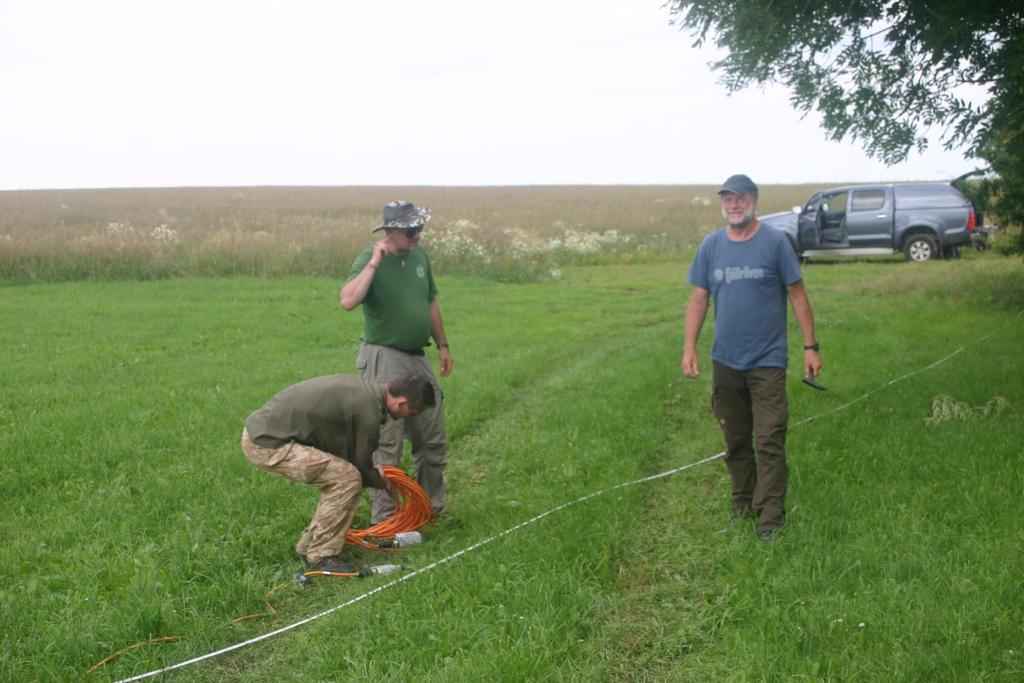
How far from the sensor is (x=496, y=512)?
21.8ft

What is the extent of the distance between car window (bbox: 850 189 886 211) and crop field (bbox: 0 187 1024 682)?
997 cm

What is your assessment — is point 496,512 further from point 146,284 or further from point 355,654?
point 146,284

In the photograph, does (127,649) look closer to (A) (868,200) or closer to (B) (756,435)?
(B) (756,435)

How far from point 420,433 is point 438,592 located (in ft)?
5.15

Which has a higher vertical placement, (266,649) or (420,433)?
(420,433)

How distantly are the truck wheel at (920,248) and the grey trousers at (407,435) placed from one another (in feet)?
63.9

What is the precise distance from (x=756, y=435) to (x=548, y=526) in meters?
1.40

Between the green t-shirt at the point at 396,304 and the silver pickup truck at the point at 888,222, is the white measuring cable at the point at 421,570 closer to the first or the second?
the green t-shirt at the point at 396,304

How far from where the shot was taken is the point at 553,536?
5.98 meters

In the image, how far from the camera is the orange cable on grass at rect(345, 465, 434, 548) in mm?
6273

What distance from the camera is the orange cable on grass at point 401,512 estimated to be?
6273 mm

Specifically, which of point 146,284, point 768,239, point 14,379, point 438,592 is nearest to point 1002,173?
point 768,239

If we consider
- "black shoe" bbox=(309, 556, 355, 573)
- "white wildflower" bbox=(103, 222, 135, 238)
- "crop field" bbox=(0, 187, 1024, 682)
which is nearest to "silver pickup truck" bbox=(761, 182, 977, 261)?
"crop field" bbox=(0, 187, 1024, 682)

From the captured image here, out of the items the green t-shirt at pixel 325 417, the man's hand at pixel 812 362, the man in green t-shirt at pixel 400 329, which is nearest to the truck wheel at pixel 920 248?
the man's hand at pixel 812 362
